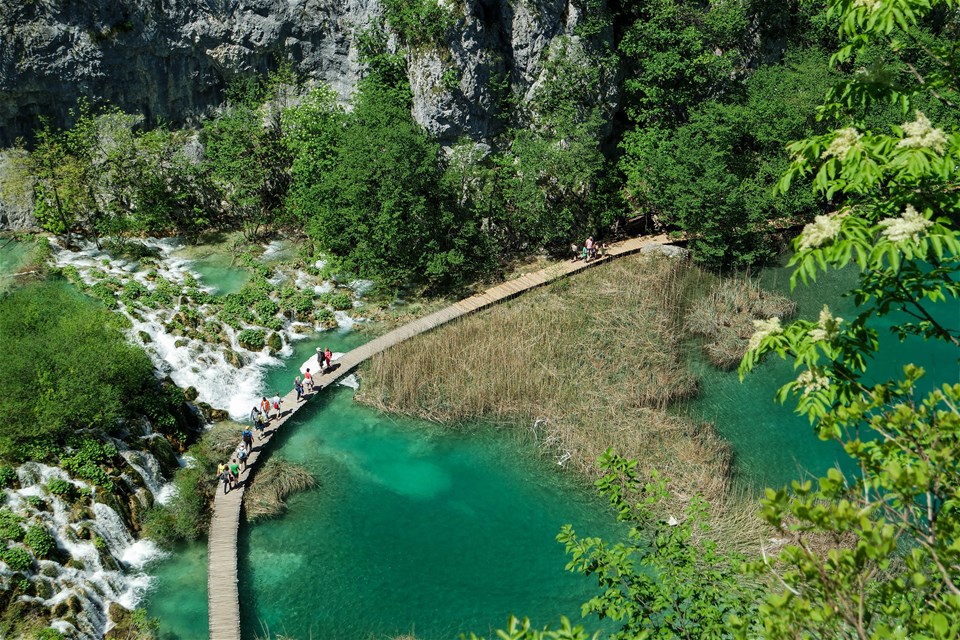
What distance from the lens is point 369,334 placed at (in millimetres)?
32094

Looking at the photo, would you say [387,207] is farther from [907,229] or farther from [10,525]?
[907,229]

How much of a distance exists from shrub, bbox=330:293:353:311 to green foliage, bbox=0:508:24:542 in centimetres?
1507

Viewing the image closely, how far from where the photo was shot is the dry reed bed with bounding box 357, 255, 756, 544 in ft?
82.5

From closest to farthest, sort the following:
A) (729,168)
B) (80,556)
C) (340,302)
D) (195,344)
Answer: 1. (80,556)
2. (195,344)
3. (340,302)
4. (729,168)

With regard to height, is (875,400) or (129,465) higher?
(875,400)

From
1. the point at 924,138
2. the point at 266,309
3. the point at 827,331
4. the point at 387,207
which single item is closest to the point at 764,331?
the point at 827,331

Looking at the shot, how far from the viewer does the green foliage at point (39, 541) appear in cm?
2034

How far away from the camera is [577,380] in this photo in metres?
28.5

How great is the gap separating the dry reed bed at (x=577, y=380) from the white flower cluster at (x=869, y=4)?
16318 millimetres

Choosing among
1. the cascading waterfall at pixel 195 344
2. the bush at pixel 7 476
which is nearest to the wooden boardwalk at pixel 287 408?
the cascading waterfall at pixel 195 344

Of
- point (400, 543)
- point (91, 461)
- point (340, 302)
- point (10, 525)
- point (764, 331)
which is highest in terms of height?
point (764, 331)

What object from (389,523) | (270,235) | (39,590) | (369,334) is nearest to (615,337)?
(369,334)

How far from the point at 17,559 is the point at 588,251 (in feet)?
84.0

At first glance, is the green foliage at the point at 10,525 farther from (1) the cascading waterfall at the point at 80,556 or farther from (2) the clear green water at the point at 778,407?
(2) the clear green water at the point at 778,407
